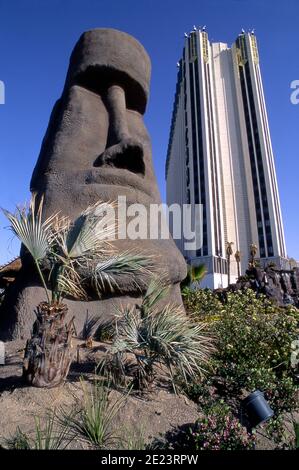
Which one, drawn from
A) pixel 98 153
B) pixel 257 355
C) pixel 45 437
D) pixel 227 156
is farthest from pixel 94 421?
pixel 227 156

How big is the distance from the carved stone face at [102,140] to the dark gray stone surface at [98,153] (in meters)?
0.02

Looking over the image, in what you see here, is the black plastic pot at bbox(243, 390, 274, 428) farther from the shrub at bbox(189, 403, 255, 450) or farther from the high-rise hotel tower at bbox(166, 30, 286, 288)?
the high-rise hotel tower at bbox(166, 30, 286, 288)

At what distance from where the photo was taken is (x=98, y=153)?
7.31 meters

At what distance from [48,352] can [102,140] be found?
5.19m

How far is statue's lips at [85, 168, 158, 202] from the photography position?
6.38 metres

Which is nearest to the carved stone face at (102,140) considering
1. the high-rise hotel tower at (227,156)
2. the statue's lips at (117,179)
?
the statue's lips at (117,179)

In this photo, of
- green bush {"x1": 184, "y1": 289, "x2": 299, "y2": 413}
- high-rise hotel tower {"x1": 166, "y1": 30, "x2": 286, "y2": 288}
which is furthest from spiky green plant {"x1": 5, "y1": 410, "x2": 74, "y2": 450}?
high-rise hotel tower {"x1": 166, "y1": 30, "x2": 286, "y2": 288}

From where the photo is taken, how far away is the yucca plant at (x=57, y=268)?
Answer: 12.0ft

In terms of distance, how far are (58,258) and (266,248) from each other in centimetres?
5761

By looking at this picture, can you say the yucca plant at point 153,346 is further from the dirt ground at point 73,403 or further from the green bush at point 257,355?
the green bush at point 257,355

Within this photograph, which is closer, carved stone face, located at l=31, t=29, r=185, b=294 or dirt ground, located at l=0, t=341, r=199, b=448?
dirt ground, located at l=0, t=341, r=199, b=448

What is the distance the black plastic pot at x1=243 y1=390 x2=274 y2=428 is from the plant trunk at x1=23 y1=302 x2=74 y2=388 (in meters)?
1.97

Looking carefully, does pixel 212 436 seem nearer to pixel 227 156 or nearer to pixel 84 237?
pixel 84 237
